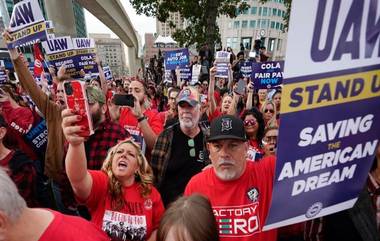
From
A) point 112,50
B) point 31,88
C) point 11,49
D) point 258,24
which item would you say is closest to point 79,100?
point 31,88

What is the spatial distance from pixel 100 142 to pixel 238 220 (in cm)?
151

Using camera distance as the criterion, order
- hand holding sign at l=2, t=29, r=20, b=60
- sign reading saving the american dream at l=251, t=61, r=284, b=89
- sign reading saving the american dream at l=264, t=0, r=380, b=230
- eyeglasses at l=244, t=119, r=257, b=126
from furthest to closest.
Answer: sign reading saving the american dream at l=251, t=61, r=284, b=89 → eyeglasses at l=244, t=119, r=257, b=126 → hand holding sign at l=2, t=29, r=20, b=60 → sign reading saving the american dream at l=264, t=0, r=380, b=230

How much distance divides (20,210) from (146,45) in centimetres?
9589

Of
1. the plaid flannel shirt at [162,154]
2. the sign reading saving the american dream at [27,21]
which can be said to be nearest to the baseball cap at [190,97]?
the plaid flannel shirt at [162,154]

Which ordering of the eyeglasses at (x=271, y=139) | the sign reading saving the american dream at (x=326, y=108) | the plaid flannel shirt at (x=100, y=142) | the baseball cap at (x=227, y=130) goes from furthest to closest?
1. the eyeglasses at (x=271, y=139)
2. the plaid flannel shirt at (x=100, y=142)
3. the baseball cap at (x=227, y=130)
4. the sign reading saving the american dream at (x=326, y=108)

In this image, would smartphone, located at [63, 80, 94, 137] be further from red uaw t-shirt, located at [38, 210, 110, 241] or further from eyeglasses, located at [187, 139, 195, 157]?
eyeglasses, located at [187, 139, 195, 157]

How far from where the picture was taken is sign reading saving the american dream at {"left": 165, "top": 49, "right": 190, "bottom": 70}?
700cm

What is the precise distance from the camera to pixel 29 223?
1.21 m

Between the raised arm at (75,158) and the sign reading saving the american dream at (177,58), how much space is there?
18.1ft

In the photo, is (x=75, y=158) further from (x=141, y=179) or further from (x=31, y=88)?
(x=31, y=88)

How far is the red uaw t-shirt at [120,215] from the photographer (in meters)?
1.99

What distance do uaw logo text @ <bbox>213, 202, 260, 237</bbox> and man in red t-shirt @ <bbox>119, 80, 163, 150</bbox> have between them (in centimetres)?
152

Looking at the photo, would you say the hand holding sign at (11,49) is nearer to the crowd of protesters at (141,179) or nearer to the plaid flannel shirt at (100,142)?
the crowd of protesters at (141,179)

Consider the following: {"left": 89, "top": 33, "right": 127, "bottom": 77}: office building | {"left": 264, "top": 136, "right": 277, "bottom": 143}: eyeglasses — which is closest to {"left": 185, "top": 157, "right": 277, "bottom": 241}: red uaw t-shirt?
{"left": 264, "top": 136, "right": 277, "bottom": 143}: eyeglasses
